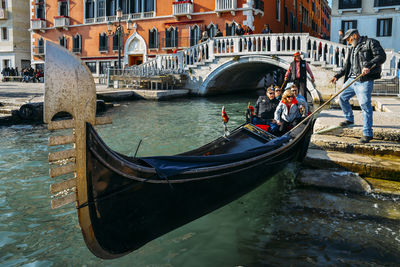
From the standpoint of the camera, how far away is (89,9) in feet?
60.0

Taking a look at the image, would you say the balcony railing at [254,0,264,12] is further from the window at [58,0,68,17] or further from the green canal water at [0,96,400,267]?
the green canal water at [0,96,400,267]

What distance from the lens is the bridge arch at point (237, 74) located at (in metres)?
11.8

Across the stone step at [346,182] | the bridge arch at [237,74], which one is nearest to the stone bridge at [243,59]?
the bridge arch at [237,74]

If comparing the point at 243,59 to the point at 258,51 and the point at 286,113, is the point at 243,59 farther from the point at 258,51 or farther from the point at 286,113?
the point at 286,113

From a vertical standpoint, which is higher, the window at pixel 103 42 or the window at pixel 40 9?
the window at pixel 40 9

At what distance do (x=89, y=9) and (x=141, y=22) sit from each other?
3.16m

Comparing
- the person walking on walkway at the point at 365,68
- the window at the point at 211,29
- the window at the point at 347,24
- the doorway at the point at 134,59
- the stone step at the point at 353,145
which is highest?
the window at the point at 347,24

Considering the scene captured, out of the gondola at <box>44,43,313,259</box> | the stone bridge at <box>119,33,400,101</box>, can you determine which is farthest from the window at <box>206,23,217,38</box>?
the gondola at <box>44,43,313,259</box>

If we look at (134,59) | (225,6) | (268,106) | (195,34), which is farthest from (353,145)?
(134,59)

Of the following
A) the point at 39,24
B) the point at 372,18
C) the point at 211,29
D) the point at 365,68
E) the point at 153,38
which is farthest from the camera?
the point at 39,24

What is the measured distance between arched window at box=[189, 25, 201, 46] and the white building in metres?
5.70

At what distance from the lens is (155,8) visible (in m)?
16.5

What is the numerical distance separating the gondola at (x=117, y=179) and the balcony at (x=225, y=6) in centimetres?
1266

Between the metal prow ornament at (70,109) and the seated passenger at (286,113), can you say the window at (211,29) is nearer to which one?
the seated passenger at (286,113)
